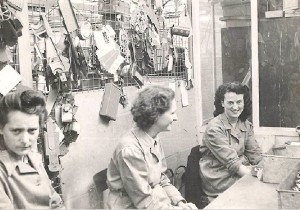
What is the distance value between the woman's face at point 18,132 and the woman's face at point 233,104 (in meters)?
1.87

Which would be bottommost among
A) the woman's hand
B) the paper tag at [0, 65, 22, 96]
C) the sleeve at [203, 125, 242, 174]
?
the woman's hand

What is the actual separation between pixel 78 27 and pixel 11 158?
104cm

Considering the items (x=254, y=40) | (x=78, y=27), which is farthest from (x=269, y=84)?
(x=78, y=27)

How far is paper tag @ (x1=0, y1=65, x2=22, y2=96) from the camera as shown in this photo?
209 centimetres

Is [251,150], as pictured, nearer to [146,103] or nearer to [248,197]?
[248,197]

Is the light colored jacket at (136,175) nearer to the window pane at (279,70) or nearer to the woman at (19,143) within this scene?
the woman at (19,143)

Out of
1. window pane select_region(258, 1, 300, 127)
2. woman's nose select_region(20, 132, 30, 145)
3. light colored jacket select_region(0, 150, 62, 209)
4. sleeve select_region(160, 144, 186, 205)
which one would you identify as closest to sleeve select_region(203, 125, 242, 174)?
sleeve select_region(160, 144, 186, 205)

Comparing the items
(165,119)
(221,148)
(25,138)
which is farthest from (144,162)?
(221,148)

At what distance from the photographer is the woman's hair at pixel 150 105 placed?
8.13 ft

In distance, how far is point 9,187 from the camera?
1.86m

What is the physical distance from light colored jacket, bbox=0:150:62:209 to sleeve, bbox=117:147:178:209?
40 centimetres

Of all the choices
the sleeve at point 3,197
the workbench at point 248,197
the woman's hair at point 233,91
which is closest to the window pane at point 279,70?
the woman's hair at point 233,91

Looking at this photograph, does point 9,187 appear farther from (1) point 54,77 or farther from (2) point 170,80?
(2) point 170,80

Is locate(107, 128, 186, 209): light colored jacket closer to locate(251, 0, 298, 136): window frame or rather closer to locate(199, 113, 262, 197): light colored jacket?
locate(199, 113, 262, 197): light colored jacket
